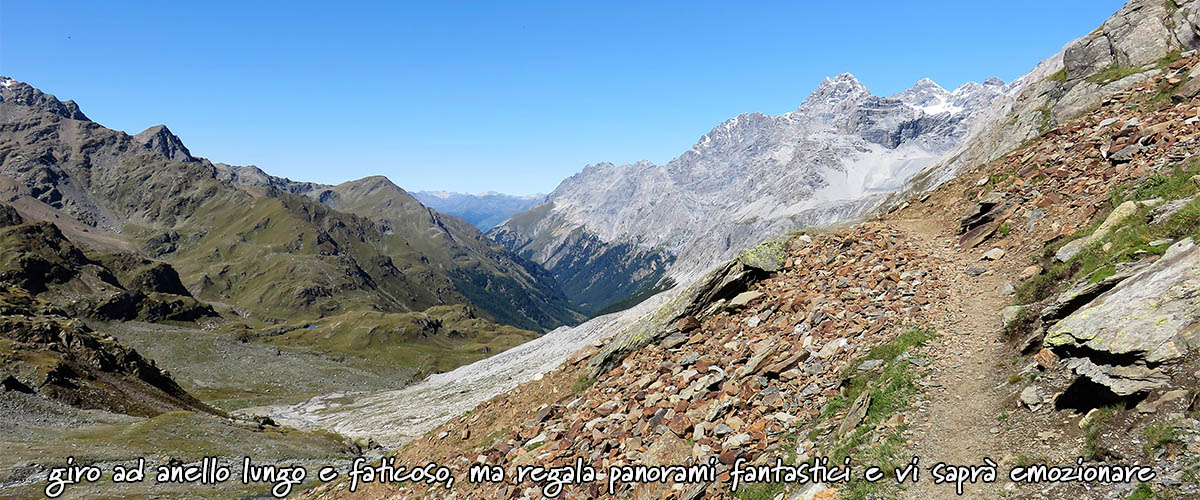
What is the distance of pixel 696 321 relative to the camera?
1024 inches

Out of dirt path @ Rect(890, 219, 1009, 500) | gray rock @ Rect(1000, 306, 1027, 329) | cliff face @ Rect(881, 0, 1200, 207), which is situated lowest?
dirt path @ Rect(890, 219, 1009, 500)

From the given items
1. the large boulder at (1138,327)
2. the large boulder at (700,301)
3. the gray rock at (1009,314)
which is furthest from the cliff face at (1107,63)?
the large boulder at (1138,327)

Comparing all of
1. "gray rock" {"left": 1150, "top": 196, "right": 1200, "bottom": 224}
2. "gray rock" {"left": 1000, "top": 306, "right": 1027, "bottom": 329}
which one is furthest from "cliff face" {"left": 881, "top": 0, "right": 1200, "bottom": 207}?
"gray rock" {"left": 1000, "top": 306, "right": 1027, "bottom": 329}

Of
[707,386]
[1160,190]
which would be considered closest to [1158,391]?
[707,386]

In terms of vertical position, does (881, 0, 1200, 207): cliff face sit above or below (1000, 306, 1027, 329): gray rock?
above

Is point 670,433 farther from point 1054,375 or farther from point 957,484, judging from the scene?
point 1054,375

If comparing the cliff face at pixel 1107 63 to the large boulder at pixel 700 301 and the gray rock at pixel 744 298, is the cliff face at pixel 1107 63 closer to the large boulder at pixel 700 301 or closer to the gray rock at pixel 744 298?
the large boulder at pixel 700 301

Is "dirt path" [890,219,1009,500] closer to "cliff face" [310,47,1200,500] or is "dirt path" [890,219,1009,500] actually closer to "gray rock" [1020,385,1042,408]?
"cliff face" [310,47,1200,500]

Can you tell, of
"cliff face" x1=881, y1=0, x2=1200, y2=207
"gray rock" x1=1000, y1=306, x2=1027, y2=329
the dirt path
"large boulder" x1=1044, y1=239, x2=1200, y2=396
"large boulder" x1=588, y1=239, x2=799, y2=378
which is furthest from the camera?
"cliff face" x1=881, y1=0, x2=1200, y2=207

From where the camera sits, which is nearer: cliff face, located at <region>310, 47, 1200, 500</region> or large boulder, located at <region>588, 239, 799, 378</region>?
cliff face, located at <region>310, 47, 1200, 500</region>

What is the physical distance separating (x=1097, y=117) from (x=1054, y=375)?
26053 millimetres

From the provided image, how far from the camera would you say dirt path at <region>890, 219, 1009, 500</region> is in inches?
483

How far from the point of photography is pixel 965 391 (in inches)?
570

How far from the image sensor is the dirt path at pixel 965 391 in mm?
12273
